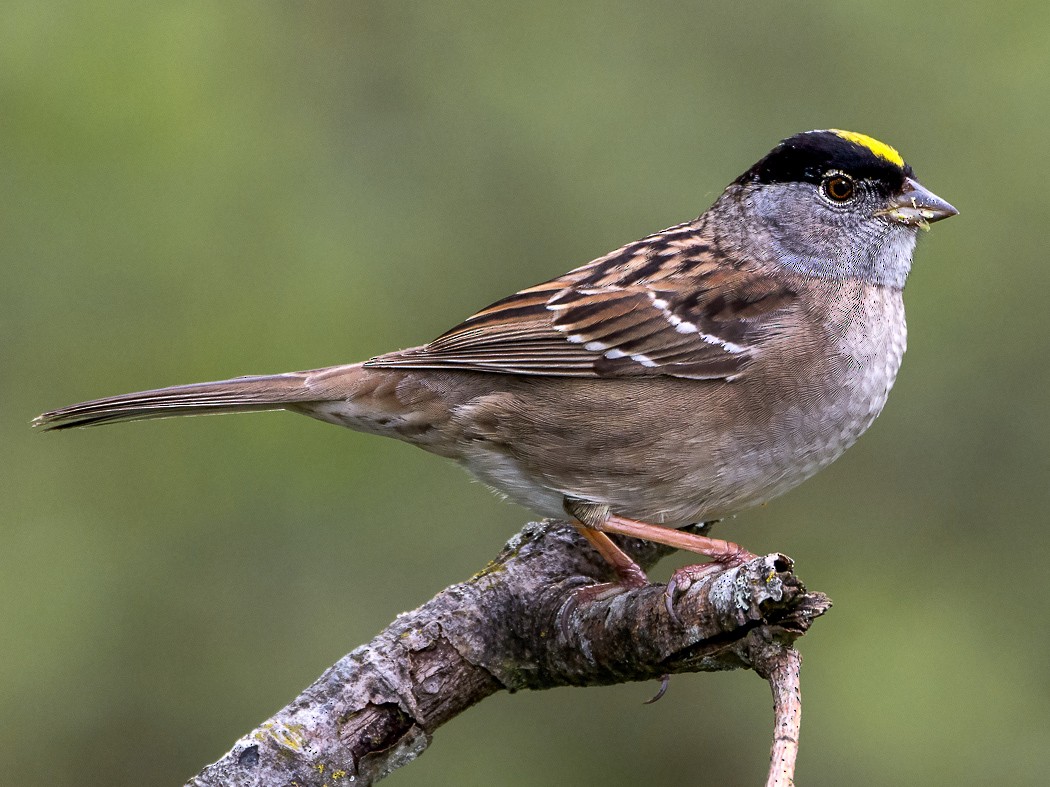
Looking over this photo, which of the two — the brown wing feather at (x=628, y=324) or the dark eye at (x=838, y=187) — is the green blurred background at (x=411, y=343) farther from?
the dark eye at (x=838, y=187)

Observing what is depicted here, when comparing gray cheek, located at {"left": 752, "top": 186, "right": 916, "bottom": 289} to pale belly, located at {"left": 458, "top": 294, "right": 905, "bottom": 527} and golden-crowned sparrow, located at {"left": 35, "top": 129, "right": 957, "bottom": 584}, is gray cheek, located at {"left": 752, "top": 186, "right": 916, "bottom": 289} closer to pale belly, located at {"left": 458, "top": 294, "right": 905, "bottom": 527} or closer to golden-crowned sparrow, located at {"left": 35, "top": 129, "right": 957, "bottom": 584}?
golden-crowned sparrow, located at {"left": 35, "top": 129, "right": 957, "bottom": 584}

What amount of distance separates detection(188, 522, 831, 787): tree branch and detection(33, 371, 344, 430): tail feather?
88 centimetres

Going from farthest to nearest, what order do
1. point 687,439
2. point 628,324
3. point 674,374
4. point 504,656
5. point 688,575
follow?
point 628,324 < point 674,374 < point 687,439 < point 504,656 < point 688,575

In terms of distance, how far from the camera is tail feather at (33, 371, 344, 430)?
3887 mm

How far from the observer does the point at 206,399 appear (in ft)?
13.3

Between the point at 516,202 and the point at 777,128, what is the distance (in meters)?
1.18

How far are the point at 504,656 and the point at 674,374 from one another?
1084 millimetres

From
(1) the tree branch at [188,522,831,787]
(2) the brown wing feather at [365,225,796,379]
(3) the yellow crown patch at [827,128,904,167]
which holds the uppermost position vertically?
(3) the yellow crown patch at [827,128,904,167]

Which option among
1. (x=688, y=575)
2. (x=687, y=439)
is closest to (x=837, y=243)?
(x=687, y=439)

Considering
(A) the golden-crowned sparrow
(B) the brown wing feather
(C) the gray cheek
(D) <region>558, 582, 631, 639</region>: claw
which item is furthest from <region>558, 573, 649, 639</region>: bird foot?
(C) the gray cheek

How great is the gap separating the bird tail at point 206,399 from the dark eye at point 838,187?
65.0 inches

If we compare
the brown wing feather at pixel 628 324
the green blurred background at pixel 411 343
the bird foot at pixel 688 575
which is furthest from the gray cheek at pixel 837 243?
the green blurred background at pixel 411 343

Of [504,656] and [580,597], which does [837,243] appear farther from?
[504,656]

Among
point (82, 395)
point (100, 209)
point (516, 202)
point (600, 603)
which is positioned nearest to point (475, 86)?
point (516, 202)
